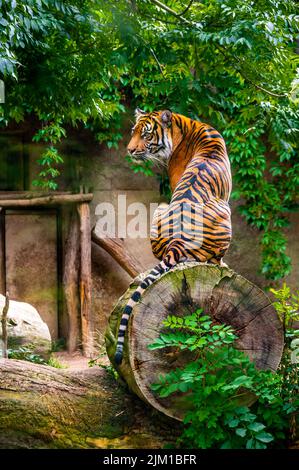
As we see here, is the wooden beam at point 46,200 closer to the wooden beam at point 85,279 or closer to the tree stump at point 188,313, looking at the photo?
the wooden beam at point 85,279

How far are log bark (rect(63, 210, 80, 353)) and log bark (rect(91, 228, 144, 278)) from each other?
28 cm

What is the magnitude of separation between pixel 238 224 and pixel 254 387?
17.9ft

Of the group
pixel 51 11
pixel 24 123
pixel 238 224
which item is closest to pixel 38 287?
pixel 24 123

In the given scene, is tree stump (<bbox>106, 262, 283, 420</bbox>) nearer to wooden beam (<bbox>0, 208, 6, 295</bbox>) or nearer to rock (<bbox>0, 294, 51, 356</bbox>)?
rock (<bbox>0, 294, 51, 356</bbox>)

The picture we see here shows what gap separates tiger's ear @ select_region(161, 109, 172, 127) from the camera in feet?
14.3

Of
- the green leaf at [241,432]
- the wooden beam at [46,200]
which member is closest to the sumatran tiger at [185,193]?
the green leaf at [241,432]

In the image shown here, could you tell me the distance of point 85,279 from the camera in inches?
313

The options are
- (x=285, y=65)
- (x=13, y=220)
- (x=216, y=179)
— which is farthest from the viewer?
(x=13, y=220)

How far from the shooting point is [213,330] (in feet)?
11.0

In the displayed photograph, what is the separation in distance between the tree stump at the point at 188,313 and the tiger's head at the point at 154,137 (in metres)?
1.08

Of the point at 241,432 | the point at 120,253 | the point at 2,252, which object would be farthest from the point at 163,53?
the point at 2,252

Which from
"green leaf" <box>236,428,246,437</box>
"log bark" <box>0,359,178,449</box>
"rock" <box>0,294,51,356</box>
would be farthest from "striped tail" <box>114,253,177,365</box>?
"rock" <box>0,294,51,356</box>

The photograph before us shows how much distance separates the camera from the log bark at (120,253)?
8148 millimetres
